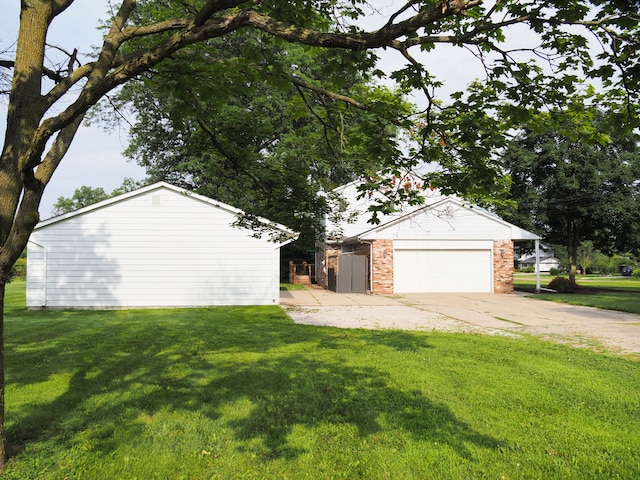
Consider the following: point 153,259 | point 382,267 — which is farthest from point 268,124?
point 382,267

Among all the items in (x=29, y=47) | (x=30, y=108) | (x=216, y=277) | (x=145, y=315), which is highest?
(x=29, y=47)

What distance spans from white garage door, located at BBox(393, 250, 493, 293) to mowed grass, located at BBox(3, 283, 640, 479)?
1393 centimetres

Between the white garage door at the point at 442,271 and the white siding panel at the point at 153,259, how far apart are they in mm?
8360

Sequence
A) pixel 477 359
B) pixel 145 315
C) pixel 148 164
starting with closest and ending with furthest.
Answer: pixel 477 359, pixel 145 315, pixel 148 164

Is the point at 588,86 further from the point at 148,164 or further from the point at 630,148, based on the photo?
the point at 148,164

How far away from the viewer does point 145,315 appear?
524 inches

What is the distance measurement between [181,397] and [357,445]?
2242 mm

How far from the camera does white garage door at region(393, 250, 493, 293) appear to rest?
22.4m

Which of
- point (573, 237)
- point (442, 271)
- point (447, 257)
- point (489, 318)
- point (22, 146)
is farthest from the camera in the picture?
point (573, 237)

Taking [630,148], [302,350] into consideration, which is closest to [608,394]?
[302,350]

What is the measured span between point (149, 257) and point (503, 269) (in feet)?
54.0

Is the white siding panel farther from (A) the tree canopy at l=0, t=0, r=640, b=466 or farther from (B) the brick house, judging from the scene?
(A) the tree canopy at l=0, t=0, r=640, b=466

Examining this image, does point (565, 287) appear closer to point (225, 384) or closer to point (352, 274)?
point (352, 274)

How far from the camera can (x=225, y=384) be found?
5.61m
